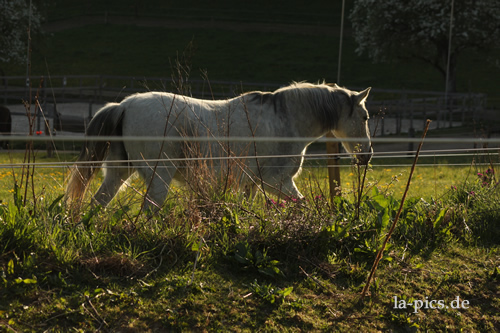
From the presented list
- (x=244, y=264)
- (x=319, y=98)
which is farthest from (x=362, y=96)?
(x=244, y=264)

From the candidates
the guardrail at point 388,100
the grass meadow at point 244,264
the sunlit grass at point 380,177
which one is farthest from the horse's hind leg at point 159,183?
the guardrail at point 388,100

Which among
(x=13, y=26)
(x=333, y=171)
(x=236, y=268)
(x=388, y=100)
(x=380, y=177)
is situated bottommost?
(x=380, y=177)

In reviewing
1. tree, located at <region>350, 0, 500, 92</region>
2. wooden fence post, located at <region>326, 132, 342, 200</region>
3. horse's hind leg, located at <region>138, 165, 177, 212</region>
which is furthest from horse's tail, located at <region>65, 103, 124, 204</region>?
tree, located at <region>350, 0, 500, 92</region>

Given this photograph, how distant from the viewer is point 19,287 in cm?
356

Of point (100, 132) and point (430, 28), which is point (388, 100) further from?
point (100, 132)

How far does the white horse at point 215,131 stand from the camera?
18.7ft

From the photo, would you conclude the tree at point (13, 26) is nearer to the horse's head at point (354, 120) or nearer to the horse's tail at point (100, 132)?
the horse's tail at point (100, 132)

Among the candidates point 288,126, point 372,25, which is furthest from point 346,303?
point 372,25

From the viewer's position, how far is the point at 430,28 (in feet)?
102

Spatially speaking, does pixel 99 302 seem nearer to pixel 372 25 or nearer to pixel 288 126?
pixel 288 126

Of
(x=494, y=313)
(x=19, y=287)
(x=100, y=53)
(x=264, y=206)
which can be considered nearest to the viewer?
(x=19, y=287)

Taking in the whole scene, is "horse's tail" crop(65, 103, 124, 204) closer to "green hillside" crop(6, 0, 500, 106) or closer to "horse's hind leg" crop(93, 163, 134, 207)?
"horse's hind leg" crop(93, 163, 134, 207)

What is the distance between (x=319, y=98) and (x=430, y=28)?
88.0 ft

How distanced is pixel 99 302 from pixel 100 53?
134 feet
